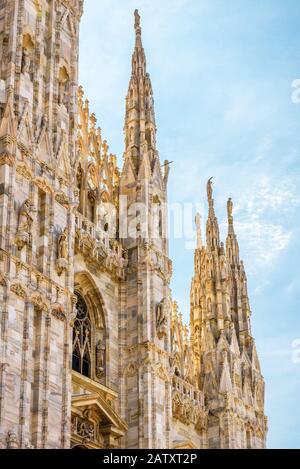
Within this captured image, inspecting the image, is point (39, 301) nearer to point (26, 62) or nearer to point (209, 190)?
point (26, 62)

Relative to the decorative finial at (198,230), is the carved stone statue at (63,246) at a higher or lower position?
lower

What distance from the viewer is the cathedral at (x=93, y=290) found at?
1009 inches

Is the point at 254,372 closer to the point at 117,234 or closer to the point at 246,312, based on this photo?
the point at 246,312

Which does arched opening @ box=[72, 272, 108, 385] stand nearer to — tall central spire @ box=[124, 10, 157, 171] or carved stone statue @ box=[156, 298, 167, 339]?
carved stone statue @ box=[156, 298, 167, 339]

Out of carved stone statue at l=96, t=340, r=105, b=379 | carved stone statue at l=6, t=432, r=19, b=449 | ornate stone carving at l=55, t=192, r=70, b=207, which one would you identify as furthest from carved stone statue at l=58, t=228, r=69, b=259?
carved stone statue at l=6, t=432, r=19, b=449

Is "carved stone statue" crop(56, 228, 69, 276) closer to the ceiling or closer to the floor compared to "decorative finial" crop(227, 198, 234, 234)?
closer to the floor

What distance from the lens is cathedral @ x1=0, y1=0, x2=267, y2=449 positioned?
84.1 feet

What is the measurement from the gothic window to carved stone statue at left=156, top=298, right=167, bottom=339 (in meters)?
2.05

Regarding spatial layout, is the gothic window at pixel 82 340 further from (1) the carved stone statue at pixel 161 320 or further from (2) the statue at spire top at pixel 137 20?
(2) the statue at spire top at pixel 137 20

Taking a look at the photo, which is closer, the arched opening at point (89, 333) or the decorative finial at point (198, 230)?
the arched opening at point (89, 333)

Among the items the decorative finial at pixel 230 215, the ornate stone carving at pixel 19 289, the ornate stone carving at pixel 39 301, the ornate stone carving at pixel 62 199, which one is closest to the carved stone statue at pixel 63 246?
the ornate stone carving at pixel 62 199

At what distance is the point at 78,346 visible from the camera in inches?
1177

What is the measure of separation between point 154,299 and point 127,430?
4056mm

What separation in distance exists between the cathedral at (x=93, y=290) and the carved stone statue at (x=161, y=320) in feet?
Result: 0.13
